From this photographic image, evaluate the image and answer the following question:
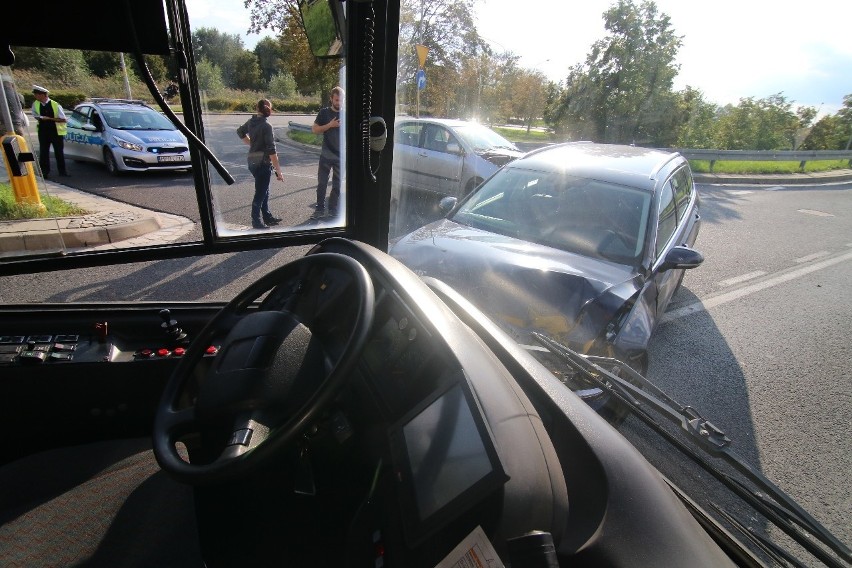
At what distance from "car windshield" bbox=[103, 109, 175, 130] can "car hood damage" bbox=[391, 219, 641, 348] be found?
1923 mm

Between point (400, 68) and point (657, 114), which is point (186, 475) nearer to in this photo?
point (400, 68)

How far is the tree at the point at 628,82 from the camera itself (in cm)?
1351

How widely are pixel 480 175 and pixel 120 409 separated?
675cm

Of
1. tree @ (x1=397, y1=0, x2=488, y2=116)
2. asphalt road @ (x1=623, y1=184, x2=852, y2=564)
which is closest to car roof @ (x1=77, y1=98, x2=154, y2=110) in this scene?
tree @ (x1=397, y1=0, x2=488, y2=116)

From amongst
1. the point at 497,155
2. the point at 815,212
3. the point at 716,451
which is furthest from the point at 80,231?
the point at 815,212

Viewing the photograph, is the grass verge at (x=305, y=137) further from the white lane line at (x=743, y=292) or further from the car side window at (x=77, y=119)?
the white lane line at (x=743, y=292)

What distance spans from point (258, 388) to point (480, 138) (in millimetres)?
7912

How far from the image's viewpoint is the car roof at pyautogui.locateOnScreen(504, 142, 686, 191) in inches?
160

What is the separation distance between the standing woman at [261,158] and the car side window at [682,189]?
3.71 metres

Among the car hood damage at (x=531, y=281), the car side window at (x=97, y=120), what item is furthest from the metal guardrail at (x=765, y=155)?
the car side window at (x=97, y=120)

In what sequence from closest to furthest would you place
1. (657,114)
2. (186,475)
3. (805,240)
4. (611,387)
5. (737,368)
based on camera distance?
1. (186,475)
2. (611,387)
3. (737,368)
4. (805,240)
5. (657,114)

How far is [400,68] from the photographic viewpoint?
1.95m

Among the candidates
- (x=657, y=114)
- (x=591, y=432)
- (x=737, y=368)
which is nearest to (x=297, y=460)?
(x=591, y=432)

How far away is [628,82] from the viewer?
47.1ft
